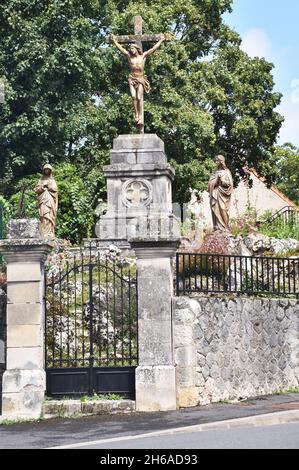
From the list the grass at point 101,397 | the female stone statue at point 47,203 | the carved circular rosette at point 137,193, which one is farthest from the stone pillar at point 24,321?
the carved circular rosette at point 137,193

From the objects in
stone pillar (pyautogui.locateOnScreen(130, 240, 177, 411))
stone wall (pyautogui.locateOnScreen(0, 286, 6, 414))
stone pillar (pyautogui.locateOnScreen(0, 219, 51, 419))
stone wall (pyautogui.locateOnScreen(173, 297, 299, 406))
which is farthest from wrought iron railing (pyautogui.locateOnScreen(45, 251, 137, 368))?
stone wall (pyautogui.locateOnScreen(173, 297, 299, 406))

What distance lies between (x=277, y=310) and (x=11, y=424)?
581 cm

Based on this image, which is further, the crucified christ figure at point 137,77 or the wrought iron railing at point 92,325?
the crucified christ figure at point 137,77

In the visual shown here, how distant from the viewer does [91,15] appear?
34.4 meters

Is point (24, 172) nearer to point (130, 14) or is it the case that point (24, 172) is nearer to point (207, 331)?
point (130, 14)

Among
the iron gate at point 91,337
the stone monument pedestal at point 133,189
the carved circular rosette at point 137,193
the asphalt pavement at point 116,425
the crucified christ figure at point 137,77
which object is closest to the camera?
the asphalt pavement at point 116,425

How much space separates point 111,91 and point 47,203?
12.3m

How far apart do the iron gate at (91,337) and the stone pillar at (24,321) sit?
40 cm

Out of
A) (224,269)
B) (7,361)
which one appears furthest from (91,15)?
(7,361)

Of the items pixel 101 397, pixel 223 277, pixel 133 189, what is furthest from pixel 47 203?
pixel 101 397

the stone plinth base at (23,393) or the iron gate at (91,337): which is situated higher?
the iron gate at (91,337)

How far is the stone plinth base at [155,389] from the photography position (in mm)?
14719

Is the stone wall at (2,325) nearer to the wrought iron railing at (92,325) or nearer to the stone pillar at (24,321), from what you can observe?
the stone pillar at (24,321)

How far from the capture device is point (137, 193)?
23266mm
